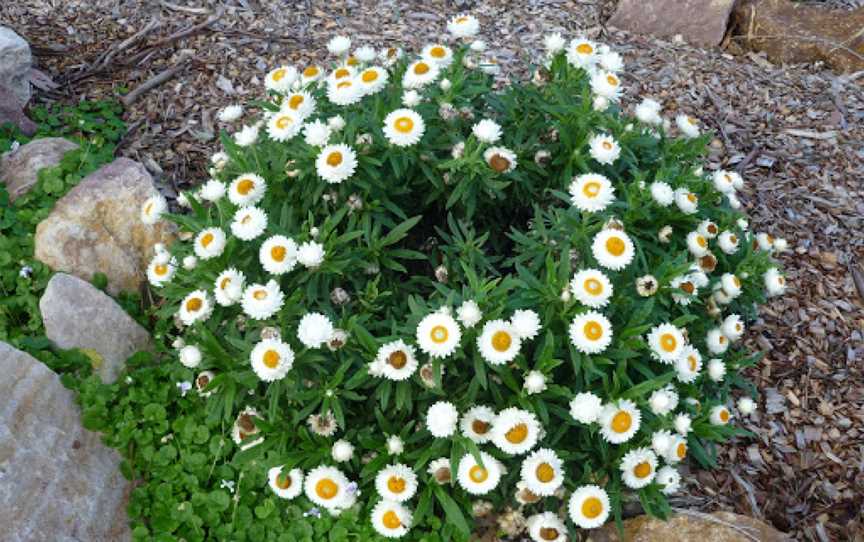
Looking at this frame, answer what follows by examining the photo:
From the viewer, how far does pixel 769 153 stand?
493cm

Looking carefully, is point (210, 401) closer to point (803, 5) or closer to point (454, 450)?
point (454, 450)

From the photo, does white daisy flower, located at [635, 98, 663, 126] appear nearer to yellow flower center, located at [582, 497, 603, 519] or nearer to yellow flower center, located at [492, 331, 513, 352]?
yellow flower center, located at [492, 331, 513, 352]

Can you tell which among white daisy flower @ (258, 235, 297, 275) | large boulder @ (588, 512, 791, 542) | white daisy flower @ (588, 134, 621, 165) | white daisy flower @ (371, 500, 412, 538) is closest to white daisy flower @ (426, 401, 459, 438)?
white daisy flower @ (371, 500, 412, 538)

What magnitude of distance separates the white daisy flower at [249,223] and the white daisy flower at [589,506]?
152cm

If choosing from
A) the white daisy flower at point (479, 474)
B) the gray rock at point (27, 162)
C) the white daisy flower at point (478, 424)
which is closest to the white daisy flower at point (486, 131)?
the white daisy flower at point (478, 424)

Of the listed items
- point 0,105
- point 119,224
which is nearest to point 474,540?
point 119,224

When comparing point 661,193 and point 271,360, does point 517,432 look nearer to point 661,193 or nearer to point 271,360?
point 271,360

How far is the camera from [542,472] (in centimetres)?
275

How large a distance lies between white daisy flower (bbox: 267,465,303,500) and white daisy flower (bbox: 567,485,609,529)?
1.02 metres

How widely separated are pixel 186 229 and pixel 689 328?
2174 millimetres

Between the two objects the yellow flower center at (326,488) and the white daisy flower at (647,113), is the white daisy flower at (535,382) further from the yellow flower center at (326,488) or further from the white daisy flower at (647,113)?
the white daisy flower at (647,113)

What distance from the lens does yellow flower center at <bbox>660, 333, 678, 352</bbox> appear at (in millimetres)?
2885

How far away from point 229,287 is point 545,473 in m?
1.32

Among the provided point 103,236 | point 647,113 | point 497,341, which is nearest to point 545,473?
point 497,341
